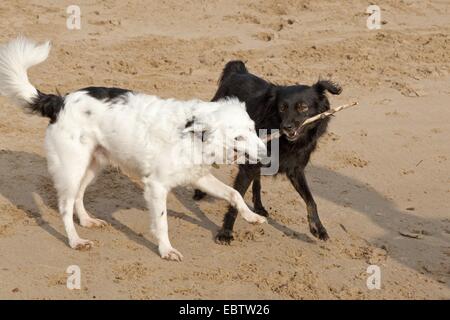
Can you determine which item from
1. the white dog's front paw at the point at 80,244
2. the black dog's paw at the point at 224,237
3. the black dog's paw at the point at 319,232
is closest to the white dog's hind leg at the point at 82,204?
the white dog's front paw at the point at 80,244

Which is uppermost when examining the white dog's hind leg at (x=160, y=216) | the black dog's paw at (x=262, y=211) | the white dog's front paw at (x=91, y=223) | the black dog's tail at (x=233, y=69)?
the black dog's tail at (x=233, y=69)

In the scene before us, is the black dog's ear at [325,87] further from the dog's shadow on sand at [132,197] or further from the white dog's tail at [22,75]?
the white dog's tail at [22,75]

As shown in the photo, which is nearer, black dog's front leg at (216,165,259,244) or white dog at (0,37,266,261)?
white dog at (0,37,266,261)

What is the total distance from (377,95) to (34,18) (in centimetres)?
524

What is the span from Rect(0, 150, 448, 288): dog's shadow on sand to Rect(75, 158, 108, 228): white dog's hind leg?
17 centimetres

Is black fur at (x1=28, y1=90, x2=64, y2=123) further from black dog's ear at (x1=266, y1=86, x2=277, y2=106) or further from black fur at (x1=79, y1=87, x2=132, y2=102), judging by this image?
black dog's ear at (x1=266, y1=86, x2=277, y2=106)

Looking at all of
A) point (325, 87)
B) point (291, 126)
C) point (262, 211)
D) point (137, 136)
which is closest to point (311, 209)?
point (262, 211)

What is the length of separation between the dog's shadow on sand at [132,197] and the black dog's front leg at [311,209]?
11 centimetres

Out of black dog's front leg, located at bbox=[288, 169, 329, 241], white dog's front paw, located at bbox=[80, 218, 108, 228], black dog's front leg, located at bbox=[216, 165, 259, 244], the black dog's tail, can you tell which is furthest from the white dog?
the black dog's tail

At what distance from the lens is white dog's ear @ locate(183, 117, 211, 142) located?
217 inches

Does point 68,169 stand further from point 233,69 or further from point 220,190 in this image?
point 233,69

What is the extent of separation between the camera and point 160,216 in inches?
233

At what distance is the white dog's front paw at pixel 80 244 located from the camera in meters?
6.09

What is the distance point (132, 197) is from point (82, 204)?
721 mm
